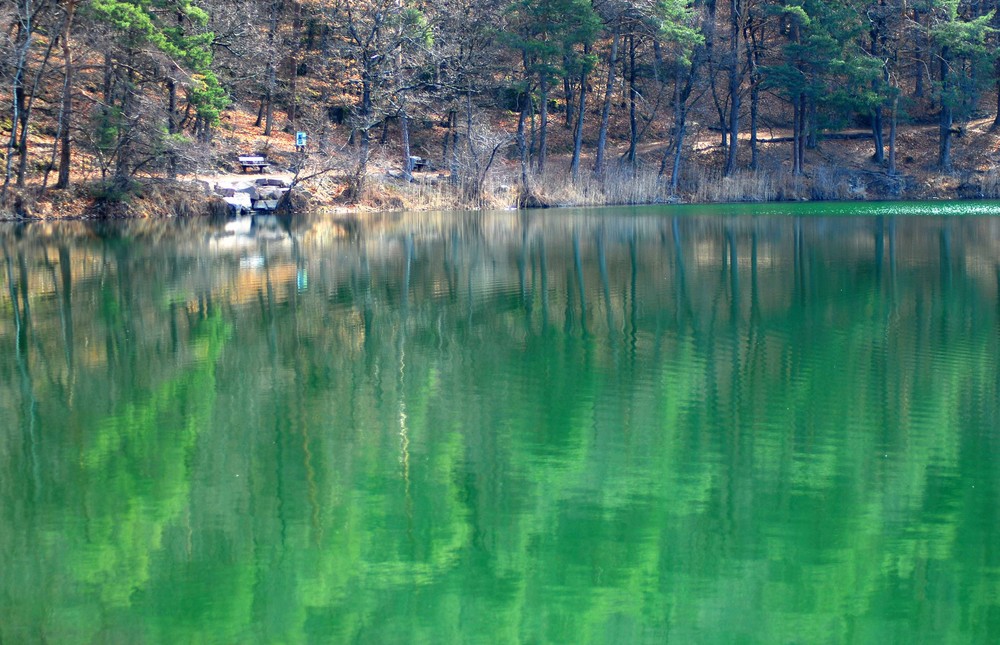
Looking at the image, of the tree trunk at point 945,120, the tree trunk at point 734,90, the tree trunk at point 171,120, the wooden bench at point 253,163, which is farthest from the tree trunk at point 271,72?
the tree trunk at point 945,120

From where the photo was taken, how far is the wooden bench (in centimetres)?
3975

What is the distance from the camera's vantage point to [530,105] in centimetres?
4625

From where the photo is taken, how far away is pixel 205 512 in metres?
6.61

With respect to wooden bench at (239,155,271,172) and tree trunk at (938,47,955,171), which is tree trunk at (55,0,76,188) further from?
tree trunk at (938,47,955,171)

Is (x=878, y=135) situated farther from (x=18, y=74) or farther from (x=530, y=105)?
(x=18, y=74)

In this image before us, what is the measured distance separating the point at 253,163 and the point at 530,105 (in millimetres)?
12687

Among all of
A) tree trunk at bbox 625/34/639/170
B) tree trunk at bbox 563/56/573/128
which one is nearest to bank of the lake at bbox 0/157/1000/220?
tree trunk at bbox 625/34/639/170

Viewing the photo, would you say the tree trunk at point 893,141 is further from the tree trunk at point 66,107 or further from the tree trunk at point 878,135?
the tree trunk at point 66,107

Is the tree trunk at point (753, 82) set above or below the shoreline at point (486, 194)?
above

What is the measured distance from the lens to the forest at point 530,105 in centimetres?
3394

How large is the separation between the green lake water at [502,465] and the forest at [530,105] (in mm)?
19324

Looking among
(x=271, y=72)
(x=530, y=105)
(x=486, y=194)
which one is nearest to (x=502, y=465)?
(x=486, y=194)

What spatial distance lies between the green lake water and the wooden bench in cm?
2388

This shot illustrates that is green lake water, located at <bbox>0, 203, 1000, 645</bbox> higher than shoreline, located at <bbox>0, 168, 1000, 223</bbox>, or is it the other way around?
shoreline, located at <bbox>0, 168, 1000, 223</bbox>
